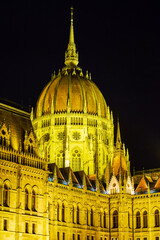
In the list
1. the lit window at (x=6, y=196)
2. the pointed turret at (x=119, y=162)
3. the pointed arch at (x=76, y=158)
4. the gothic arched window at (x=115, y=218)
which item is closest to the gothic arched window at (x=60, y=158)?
the pointed arch at (x=76, y=158)

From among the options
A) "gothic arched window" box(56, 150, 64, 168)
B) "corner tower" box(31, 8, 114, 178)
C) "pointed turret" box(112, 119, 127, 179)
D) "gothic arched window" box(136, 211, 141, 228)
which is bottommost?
"gothic arched window" box(136, 211, 141, 228)

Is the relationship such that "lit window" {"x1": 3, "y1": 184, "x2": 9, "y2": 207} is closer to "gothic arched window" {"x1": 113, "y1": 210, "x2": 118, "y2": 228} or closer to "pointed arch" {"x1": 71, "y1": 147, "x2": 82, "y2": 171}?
"gothic arched window" {"x1": 113, "y1": 210, "x2": 118, "y2": 228}

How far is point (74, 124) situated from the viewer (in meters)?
118

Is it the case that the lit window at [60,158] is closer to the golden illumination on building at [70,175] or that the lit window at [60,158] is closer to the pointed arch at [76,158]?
the golden illumination on building at [70,175]

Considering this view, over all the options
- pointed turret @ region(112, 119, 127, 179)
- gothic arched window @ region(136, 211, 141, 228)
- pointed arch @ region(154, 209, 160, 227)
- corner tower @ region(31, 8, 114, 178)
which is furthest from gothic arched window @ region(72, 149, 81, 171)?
pointed arch @ region(154, 209, 160, 227)

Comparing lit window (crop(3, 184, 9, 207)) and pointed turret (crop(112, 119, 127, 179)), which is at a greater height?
pointed turret (crop(112, 119, 127, 179))

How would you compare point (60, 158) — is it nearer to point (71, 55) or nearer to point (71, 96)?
point (71, 96)

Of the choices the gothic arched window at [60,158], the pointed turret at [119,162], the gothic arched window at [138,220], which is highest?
the gothic arched window at [60,158]

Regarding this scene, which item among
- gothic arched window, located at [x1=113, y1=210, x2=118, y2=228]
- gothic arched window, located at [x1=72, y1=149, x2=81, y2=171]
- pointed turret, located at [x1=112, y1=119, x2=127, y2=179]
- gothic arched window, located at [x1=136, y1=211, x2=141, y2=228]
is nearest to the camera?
gothic arched window, located at [x1=136, y1=211, x2=141, y2=228]

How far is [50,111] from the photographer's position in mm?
119250

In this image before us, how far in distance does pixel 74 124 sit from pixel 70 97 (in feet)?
19.3

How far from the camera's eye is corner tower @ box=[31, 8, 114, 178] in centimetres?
11594

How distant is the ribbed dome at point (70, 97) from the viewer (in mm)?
119312

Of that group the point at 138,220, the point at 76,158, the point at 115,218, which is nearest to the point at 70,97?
the point at 76,158
